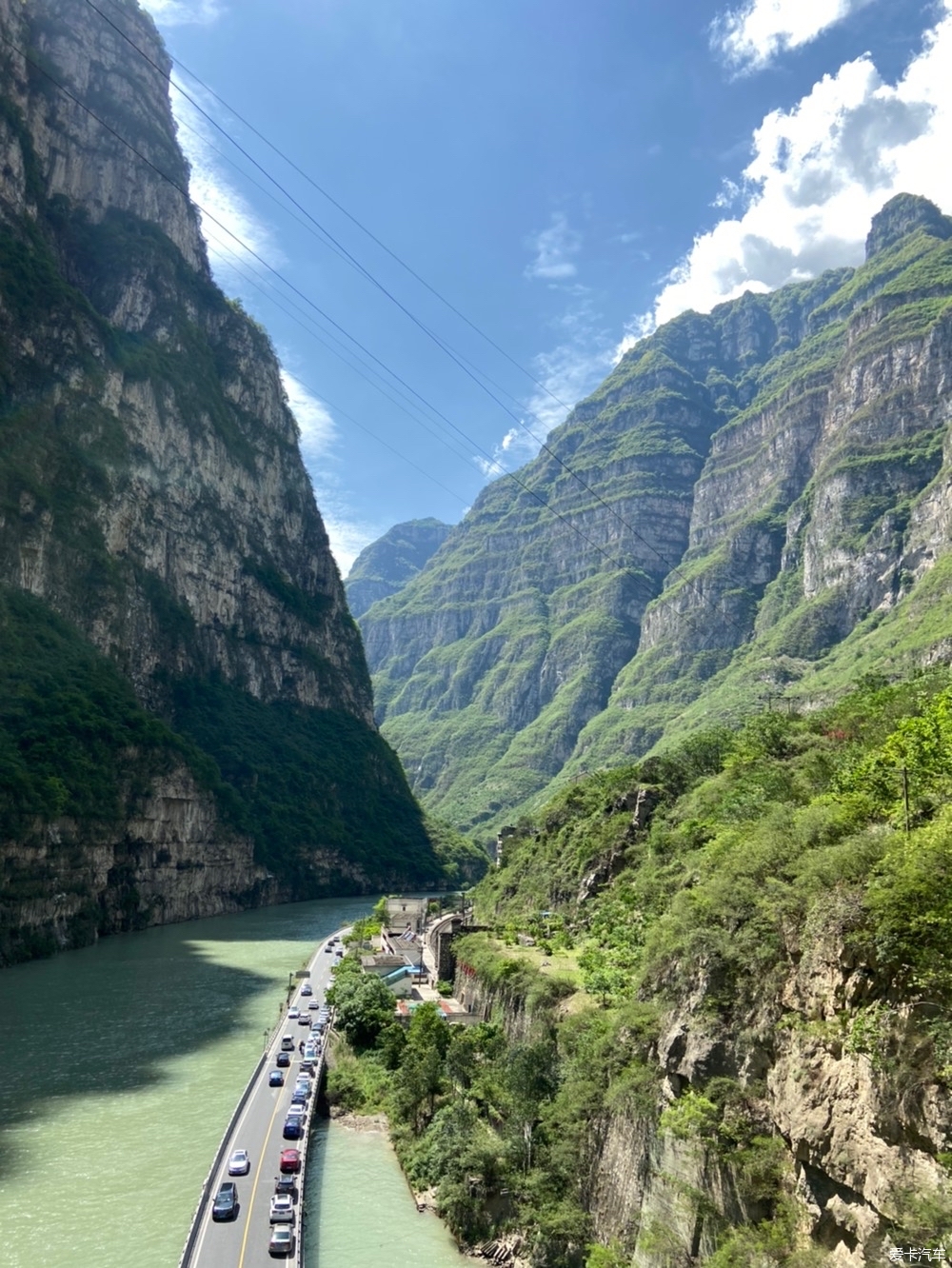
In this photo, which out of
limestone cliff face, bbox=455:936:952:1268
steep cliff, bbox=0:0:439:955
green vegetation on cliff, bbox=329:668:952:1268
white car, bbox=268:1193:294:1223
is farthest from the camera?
steep cliff, bbox=0:0:439:955

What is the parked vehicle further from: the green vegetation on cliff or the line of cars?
the green vegetation on cliff

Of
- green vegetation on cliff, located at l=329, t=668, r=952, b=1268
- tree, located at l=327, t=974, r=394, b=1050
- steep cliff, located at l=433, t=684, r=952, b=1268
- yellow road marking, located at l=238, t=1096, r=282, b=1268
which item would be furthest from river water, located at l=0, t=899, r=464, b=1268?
tree, located at l=327, t=974, r=394, b=1050

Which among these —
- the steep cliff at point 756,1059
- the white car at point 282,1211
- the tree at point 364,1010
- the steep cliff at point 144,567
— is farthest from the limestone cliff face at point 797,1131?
the steep cliff at point 144,567

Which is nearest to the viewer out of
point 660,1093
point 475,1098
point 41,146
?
point 660,1093

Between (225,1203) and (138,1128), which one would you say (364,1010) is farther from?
(225,1203)

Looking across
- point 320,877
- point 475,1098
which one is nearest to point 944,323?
point 320,877

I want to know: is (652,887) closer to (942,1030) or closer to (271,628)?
(942,1030)

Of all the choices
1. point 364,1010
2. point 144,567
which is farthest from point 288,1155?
point 144,567
